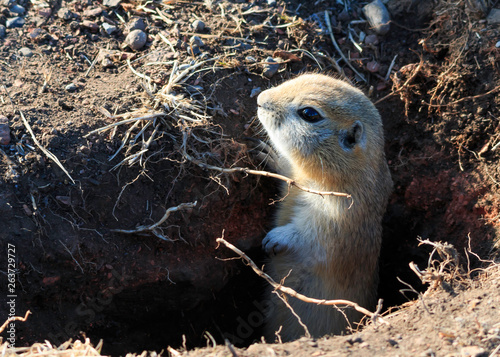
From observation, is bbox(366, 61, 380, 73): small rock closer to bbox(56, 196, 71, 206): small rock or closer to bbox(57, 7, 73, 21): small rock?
bbox(57, 7, 73, 21): small rock

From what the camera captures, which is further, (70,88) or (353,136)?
(70,88)

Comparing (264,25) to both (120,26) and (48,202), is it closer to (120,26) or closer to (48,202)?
(120,26)

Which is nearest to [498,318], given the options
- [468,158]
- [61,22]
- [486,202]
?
[486,202]

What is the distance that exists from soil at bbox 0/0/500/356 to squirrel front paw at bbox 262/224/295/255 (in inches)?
23.6

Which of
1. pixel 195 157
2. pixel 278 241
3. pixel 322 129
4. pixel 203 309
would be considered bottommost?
pixel 203 309

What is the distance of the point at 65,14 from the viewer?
591 cm

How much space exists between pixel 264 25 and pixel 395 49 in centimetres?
186

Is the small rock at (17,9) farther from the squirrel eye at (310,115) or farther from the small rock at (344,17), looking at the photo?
the small rock at (344,17)

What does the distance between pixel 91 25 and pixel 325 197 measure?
3540 millimetres

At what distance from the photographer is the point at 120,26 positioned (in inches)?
236

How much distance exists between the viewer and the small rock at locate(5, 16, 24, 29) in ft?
18.7

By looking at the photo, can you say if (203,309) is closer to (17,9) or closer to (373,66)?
(373,66)

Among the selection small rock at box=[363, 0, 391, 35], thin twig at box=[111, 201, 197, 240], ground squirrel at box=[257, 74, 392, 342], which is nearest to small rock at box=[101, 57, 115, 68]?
ground squirrel at box=[257, 74, 392, 342]

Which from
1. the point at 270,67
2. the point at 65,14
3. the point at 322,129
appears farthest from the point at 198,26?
the point at 322,129
